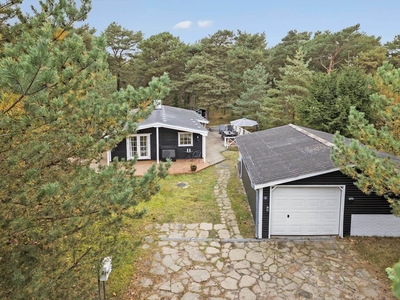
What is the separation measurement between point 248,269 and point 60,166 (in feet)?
16.7

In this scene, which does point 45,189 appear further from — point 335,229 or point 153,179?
point 335,229

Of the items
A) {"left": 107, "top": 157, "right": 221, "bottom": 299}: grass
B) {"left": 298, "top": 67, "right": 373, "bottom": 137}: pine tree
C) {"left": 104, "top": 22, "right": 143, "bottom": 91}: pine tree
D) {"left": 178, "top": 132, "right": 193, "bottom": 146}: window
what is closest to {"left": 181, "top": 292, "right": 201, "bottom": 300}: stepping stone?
{"left": 107, "top": 157, "right": 221, "bottom": 299}: grass

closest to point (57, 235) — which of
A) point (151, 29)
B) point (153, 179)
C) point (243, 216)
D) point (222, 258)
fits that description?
point (153, 179)

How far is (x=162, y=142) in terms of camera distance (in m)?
17.0

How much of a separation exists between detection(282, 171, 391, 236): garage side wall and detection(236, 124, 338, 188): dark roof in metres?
0.33

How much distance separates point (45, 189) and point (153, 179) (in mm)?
1558

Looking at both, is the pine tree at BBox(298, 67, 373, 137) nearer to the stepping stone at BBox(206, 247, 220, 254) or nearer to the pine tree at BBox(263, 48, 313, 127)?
the pine tree at BBox(263, 48, 313, 127)

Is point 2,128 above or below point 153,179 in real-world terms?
above

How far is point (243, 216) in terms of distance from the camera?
33.1ft

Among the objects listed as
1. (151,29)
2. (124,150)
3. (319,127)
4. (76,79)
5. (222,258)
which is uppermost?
(151,29)

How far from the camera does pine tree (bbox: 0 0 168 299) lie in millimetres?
3182

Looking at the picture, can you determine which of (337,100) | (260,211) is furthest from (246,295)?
(337,100)

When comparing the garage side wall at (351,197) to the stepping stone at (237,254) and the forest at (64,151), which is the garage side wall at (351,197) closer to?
the forest at (64,151)

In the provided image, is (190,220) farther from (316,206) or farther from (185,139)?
(185,139)
